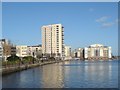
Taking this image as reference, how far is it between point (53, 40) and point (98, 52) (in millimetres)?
50799

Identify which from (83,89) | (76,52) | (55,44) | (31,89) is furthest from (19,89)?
(76,52)

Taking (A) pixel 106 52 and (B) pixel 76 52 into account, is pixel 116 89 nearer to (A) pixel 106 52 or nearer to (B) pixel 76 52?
(A) pixel 106 52

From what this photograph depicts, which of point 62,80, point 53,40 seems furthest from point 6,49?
point 53,40

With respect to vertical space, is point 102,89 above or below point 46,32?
below

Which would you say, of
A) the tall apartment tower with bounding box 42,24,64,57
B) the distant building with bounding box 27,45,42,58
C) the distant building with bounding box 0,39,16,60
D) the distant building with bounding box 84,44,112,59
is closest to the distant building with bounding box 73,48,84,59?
the distant building with bounding box 84,44,112,59

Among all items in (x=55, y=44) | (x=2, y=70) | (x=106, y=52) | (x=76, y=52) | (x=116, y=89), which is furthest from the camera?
(x=76, y=52)

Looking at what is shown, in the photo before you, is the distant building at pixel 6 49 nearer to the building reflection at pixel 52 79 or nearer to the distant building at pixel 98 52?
the building reflection at pixel 52 79

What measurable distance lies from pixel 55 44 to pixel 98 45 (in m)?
58.3

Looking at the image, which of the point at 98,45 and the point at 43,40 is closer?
the point at 43,40

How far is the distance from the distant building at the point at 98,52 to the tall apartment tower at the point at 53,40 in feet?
148

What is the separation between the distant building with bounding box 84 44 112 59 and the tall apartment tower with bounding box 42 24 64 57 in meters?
45.2

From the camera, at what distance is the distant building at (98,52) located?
165 m

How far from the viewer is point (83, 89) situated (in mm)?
20547

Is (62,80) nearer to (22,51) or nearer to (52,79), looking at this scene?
(52,79)
